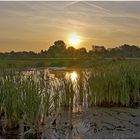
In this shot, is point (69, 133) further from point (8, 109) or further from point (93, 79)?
point (93, 79)

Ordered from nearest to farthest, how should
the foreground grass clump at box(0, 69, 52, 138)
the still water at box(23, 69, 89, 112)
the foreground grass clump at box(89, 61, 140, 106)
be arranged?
the foreground grass clump at box(0, 69, 52, 138)
the still water at box(23, 69, 89, 112)
the foreground grass clump at box(89, 61, 140, 106)

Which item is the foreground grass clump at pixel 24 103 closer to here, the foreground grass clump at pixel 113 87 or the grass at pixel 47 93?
the grass at pixel 47 93

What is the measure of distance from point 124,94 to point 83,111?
1.27m

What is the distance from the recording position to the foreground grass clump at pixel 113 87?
839 cm

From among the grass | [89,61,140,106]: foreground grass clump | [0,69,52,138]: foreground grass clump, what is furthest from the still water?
[0,69,52,138]: foreground grass clump

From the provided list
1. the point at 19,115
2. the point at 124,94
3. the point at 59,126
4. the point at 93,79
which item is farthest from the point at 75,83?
the point at 19,115

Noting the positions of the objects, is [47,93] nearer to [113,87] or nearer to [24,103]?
[24,103]

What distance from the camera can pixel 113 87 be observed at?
8469mm

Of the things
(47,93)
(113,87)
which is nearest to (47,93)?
(47,93)

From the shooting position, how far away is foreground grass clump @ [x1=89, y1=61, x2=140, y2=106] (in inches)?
330

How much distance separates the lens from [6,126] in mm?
5961

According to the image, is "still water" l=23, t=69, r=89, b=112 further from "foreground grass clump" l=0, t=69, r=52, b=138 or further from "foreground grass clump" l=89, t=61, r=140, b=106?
"foreground grass clump" l=0, t=69, r=52, b=138

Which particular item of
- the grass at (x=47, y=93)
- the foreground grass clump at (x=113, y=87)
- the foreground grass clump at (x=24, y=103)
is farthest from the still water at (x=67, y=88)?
the foreground grass clump at (x=24, y=103)

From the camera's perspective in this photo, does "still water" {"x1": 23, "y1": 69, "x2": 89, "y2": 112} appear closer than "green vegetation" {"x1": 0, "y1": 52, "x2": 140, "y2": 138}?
No
